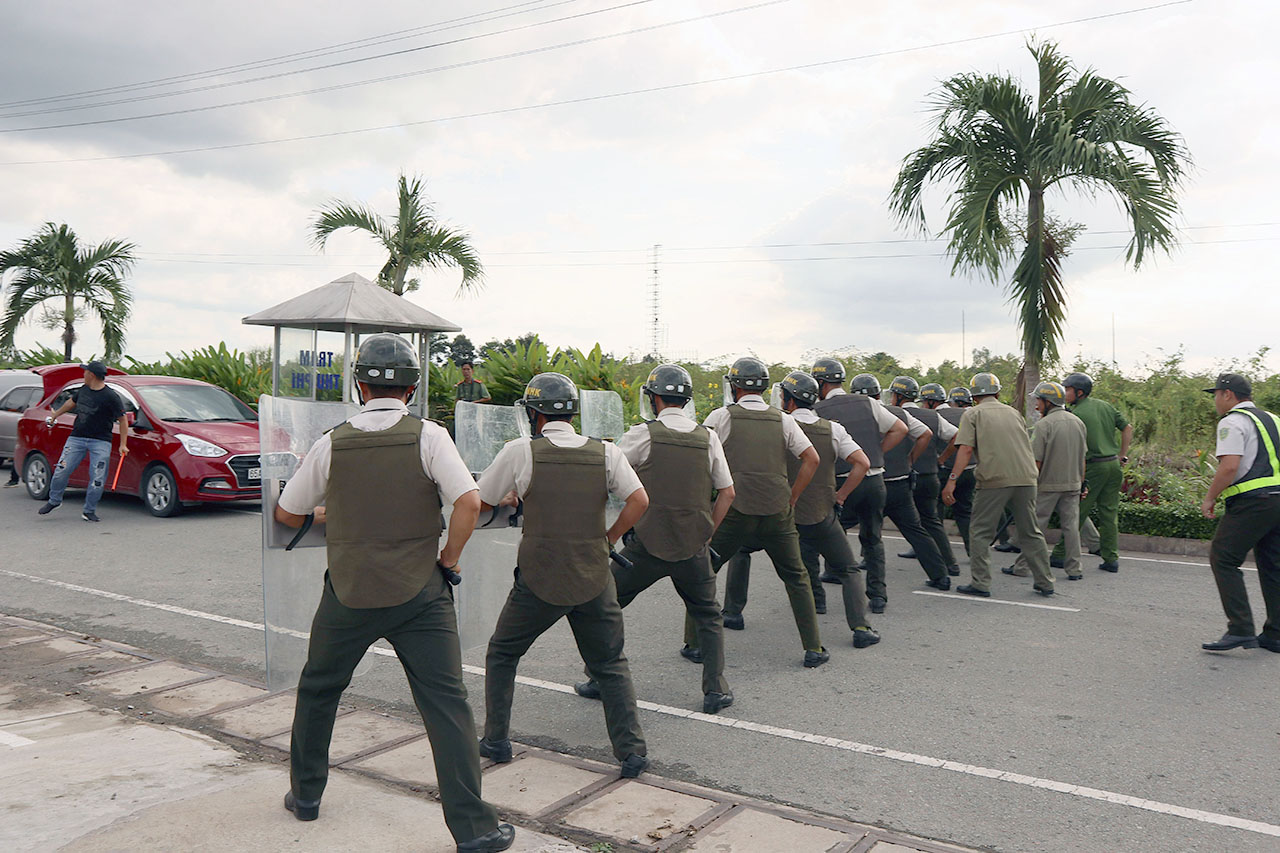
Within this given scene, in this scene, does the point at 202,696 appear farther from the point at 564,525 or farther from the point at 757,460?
the point at 757,460

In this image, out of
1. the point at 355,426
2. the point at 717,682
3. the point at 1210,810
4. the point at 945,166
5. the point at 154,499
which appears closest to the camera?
the point at 355,426

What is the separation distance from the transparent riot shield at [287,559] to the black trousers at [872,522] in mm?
4502

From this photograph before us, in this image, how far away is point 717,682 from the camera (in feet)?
17.5

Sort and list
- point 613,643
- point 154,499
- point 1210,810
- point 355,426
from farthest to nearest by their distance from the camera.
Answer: point 154,499 → point 613,643 → point 1210,810 → point 355,426

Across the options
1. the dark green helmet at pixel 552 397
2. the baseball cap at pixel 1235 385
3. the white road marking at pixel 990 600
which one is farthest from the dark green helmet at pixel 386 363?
the white road marking at pixel 990 600

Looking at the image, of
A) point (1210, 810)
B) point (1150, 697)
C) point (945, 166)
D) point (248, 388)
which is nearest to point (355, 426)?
→ point (1210, 810)

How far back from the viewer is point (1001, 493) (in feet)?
27.9

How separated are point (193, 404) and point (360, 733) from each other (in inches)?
370

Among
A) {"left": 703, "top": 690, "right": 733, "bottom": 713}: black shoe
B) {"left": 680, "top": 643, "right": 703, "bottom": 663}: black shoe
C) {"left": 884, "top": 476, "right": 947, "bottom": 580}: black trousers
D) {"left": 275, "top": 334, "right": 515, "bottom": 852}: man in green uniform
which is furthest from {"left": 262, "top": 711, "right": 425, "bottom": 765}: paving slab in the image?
{"left": 884, "top": 476, "right": 947, "bottom": 580}: black trousers

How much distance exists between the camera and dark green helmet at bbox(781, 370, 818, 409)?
23.6ft

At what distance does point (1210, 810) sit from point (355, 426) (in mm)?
3821

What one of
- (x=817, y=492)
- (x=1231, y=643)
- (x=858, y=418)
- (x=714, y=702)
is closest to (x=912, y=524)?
(x=858, y=418)

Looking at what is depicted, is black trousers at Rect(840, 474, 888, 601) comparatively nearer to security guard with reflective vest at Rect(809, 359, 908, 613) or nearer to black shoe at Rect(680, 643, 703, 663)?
security guard with reflective vest at Rect(809, 359, 908, 613)

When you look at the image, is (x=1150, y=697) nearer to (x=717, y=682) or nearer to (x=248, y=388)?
(x=717, y=682)
